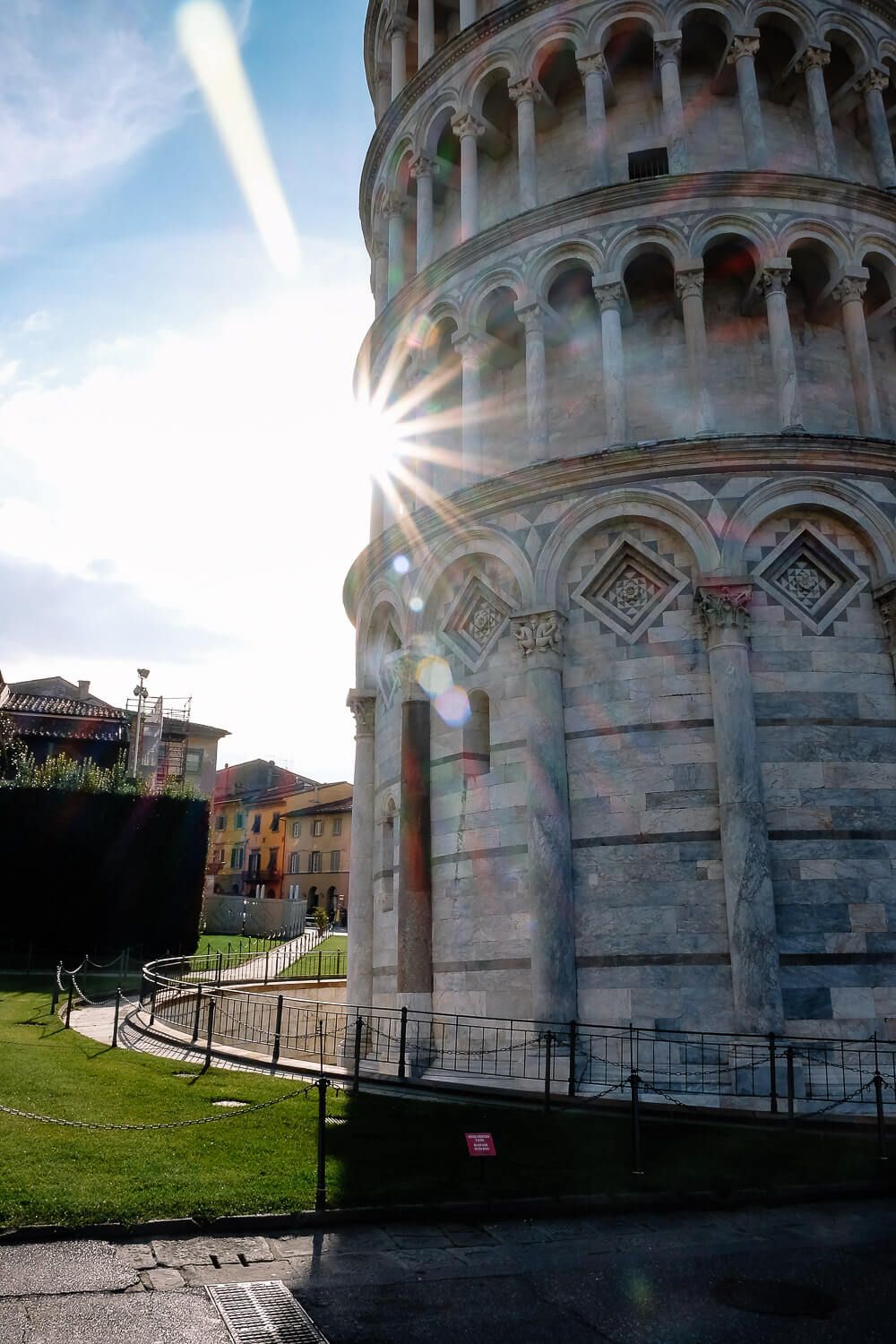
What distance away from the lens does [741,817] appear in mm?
14578

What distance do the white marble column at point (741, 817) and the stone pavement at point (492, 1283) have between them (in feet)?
16.5

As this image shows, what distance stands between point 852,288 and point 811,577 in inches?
222

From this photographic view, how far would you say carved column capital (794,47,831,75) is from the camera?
19.3 meters

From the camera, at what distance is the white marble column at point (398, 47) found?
77.4 ft

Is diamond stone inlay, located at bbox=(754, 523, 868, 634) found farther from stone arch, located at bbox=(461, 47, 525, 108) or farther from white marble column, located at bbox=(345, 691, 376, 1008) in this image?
stone arch, located at bbox=(461, 47, 525, 108)

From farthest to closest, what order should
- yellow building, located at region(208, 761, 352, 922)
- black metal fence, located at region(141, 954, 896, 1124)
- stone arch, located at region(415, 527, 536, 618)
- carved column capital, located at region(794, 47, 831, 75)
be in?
yellow building, located at region(208, 761, 352, 922)
carved column capital, located at region(794, 47, 831, 75)
stone arch, located at region(415, 527, 536, 618)
black metal fence, located at region(141, 954, 896, 1124)

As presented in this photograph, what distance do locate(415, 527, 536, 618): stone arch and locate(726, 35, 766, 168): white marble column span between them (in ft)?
26.9

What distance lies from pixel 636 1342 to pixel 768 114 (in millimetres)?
20902

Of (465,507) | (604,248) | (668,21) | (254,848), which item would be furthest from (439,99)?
(254,848)

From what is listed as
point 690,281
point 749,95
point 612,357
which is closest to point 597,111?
point 749,95

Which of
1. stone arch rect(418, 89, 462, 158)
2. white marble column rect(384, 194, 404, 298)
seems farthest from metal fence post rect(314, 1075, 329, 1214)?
stone arch rect(418, 89, 462, 158)

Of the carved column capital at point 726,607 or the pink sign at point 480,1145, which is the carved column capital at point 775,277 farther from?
the pink sign at point 480,1145

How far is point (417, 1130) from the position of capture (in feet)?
37.3

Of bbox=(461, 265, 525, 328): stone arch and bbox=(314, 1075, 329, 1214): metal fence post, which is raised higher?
bbox=(461, 265, 525, 328): stone arch
